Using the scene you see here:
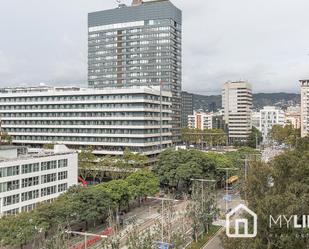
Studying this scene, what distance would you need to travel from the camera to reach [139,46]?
357 ft

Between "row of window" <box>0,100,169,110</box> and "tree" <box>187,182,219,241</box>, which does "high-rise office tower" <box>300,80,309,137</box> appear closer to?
"row of window" <box>0,100,169,110</box>

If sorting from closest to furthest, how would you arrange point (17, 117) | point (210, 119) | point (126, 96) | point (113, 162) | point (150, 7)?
1. point (113, 162)
2. point (126, 96)
3. point (17, 117)
4. point (150, 7)
5. point (210, 119)

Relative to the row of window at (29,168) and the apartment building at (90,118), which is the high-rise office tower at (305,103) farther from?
the row of window at (29,168)

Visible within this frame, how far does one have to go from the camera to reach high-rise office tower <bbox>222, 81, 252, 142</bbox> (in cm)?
15912

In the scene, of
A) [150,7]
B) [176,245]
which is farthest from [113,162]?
[150,7]

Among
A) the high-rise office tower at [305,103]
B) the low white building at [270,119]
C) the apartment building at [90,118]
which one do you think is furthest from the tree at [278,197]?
the low white building at [270,119]

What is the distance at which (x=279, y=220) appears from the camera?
22703 millimetres

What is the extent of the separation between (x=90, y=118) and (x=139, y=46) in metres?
36.9

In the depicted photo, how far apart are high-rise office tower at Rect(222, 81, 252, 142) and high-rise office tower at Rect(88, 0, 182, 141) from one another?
55.2 meters

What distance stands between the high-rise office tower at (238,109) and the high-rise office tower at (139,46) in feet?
181

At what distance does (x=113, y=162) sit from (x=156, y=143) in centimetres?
1531

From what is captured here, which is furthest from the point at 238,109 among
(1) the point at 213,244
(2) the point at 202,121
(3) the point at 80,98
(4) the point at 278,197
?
(4) the point at 278,197

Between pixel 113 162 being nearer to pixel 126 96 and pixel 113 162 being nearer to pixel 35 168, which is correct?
pixel 126 96

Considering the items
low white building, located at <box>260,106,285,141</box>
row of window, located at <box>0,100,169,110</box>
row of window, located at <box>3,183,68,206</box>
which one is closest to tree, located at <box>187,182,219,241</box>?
row of window, located at <box>3,183,68,206</box>
